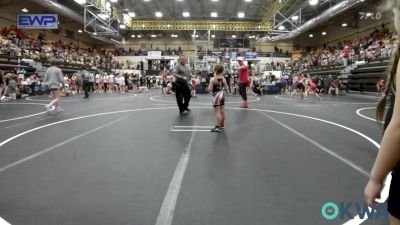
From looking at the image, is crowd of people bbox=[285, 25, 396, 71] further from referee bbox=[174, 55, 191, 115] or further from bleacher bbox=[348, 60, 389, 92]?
referee bbox=[174, 55, 191, 115]

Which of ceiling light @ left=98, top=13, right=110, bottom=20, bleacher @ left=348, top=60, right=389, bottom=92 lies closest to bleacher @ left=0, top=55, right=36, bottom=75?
ceiling light @ left=98, top=13, right=110, bottom=20

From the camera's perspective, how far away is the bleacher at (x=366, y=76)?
21217mm

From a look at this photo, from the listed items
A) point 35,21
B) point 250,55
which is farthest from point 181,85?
point 250,55

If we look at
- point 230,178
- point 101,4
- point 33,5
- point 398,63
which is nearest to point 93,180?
point 230,178

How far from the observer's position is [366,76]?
22.6 m

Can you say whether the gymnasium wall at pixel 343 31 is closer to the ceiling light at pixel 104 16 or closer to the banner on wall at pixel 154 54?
the banner on wall at pixel 154 54

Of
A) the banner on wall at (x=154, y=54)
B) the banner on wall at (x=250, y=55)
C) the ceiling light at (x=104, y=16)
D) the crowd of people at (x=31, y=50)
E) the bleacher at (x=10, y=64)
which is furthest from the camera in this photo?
the banner on wall at (x=154, y=54)

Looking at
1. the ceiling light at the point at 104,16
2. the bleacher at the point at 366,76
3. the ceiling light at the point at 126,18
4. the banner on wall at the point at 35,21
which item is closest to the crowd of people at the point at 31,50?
the banner on wall at the point at 35,21

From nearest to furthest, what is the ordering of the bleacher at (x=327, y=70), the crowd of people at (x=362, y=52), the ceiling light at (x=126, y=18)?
the crowd of people at (x=362, y=52) → the bleacher at (x=327, y=70) → the ceiling light at (x=126, y=18)

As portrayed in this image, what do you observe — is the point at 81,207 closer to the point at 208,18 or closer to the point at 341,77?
the point at 341,77

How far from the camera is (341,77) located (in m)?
26.7

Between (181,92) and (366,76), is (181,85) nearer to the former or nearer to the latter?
(181,92)

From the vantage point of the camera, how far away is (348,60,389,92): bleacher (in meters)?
21.2

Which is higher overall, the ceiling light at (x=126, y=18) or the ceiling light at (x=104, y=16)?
the ceiling light at (x=126, y=18)
